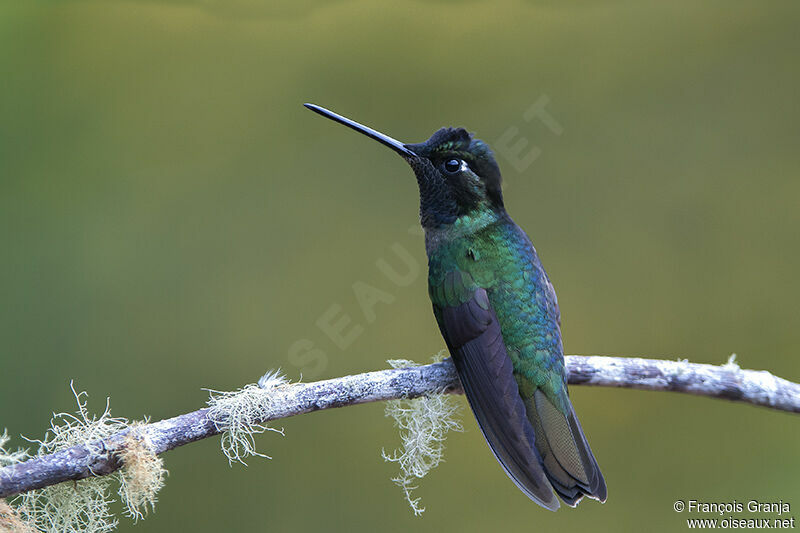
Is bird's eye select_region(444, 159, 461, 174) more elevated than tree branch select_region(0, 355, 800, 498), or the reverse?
bird's eye select_region(444, 159, 461, 174)

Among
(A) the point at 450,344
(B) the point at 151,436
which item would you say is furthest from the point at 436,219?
(B) the point at 151,436

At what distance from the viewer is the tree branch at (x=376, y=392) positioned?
2.14m

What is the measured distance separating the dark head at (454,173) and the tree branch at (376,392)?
0.66m

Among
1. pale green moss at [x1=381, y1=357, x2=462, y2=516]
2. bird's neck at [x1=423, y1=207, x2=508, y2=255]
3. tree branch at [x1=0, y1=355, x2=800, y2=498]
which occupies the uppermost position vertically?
bird's neck at [x1=423, y1=207, x2=508, y2=255]

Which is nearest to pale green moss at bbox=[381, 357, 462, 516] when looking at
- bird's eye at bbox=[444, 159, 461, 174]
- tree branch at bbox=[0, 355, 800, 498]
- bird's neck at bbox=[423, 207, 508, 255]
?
tree branch at bbox=[0, 355, 800, 498]

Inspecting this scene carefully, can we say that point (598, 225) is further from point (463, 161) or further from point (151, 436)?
point (151, 436)

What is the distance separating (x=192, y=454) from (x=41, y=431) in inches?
30.9

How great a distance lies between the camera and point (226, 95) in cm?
529

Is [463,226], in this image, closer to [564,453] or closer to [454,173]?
[454,173]

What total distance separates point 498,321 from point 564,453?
0.52m

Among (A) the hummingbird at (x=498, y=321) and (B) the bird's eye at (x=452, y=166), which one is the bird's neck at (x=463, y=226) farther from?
(B) the bird's eye at (x=452, y=166)

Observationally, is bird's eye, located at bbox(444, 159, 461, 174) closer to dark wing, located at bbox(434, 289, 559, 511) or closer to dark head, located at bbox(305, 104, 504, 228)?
dark head, located at bbox(305, 104, 504, 228)

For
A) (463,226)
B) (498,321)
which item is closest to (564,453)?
(498,321)

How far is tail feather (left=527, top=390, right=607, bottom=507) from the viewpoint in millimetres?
2496
